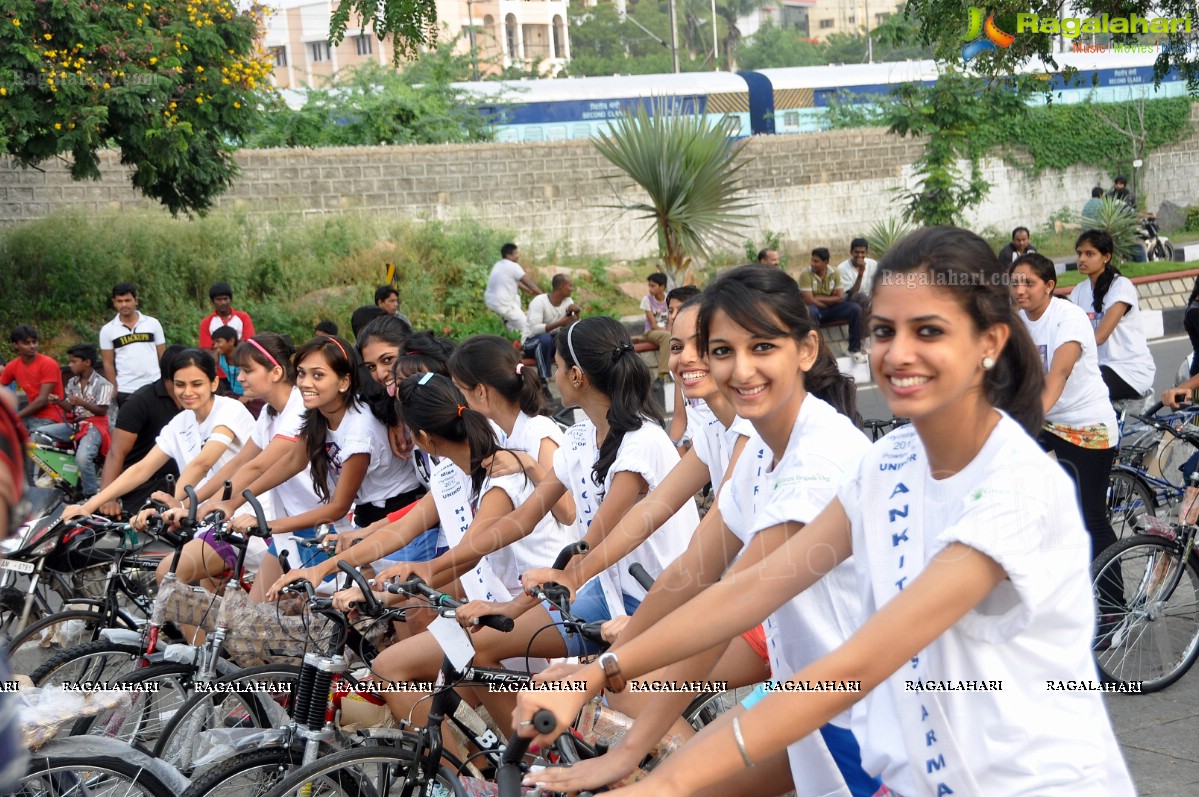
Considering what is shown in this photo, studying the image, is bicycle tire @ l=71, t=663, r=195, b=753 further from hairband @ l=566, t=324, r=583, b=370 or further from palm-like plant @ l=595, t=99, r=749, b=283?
palm-like plant @ l=595, t=99, r=749, b=283

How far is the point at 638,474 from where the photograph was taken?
395cm

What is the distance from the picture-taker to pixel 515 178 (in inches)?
854

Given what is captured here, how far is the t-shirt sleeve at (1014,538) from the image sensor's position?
187cm

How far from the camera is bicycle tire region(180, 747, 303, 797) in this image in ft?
11.3

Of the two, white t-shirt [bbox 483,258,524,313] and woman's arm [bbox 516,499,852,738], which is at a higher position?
woman's arm [bbox 516,499,852,738]

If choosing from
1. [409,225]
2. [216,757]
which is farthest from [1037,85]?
[409,225]

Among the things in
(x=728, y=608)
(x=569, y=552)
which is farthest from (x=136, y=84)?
(x=728, y=608)

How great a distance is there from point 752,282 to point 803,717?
1262 millimetres

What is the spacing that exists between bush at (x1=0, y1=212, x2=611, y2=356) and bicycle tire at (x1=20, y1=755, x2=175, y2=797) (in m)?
12.0

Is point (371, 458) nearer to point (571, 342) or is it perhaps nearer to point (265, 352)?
point (265, 352)

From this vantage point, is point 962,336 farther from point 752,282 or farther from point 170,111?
point 170,111

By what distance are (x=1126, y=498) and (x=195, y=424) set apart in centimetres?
468

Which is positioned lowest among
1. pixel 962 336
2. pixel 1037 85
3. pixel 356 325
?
pixel 356 325

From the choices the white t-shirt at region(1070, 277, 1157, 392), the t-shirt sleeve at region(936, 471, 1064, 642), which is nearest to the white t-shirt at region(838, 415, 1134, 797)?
the t-shirt sleeve at region(936, 471, 1064, 642)
